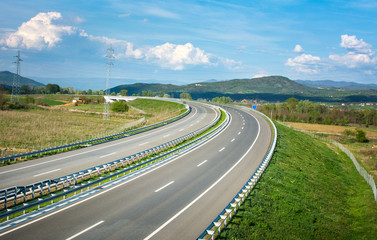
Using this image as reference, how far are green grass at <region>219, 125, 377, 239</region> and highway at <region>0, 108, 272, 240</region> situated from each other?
1628mm

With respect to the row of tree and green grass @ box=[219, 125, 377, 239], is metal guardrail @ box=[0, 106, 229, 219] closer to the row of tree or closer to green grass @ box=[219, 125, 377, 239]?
green grass @ box=[219, 125, 377, 239]

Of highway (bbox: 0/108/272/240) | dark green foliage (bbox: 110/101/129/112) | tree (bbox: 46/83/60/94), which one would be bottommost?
highway (bbox: 0/108/272/240)

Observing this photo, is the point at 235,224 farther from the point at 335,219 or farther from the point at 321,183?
the point at 321,183

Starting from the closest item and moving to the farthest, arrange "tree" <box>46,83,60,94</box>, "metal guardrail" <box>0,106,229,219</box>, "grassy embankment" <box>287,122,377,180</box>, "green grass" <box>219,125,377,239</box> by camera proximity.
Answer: "metal guardrail" <box>0,106,229,219</box>
"green grass" <box>219,125,377,239</box>
"grassy embankment" <box>287,122,377,180</box>
"tree" <box>46,83,60,94</box>

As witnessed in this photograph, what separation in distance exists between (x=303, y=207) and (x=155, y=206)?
1063cm

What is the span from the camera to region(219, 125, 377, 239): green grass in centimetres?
1528

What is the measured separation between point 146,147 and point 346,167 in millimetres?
28782

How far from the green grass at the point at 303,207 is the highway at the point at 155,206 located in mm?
1628

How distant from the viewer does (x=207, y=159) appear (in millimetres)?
27828

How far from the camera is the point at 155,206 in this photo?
1573 centimetres

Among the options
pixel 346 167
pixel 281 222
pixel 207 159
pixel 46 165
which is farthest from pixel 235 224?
pixel 346 167

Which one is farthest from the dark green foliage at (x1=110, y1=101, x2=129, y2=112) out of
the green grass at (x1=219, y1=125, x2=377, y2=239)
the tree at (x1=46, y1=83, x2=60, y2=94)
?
the tree at (x1=46, y1=83, x2=60, y2=94)

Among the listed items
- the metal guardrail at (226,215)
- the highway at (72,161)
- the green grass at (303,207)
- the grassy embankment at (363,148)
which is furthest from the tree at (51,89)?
the metal guardrail at (226,215)

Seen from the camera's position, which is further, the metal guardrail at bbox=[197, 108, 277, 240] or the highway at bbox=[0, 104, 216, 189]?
the highway at bbox=[0, 104, 216, 189]
